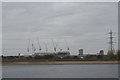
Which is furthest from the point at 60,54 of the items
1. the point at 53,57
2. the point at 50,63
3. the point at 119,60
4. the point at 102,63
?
the point at 119,60

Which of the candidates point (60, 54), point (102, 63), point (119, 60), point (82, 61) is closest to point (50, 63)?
point (60, 54)

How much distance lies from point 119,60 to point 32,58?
1470cm

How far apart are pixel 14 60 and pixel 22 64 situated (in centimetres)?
401

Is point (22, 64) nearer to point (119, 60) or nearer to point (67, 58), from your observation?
point (67, 58)

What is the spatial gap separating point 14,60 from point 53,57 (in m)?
6.34

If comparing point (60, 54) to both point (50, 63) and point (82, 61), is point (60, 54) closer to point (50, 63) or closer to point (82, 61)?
point (50, 63)

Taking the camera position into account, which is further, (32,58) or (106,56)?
(32,58)

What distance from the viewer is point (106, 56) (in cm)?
3978

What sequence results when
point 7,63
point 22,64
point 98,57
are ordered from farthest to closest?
point 22,64 → point 7,63 → point 98,57

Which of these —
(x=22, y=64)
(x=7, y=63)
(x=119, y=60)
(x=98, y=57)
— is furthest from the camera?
(x=22, y=64)

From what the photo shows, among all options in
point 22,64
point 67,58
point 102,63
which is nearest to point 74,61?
point 67,58

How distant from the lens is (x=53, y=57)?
1725 inches

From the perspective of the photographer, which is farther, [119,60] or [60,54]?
[60,54]

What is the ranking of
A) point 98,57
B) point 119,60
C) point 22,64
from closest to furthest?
1. point 119,60
2. point 98,57
3. point 22,64
